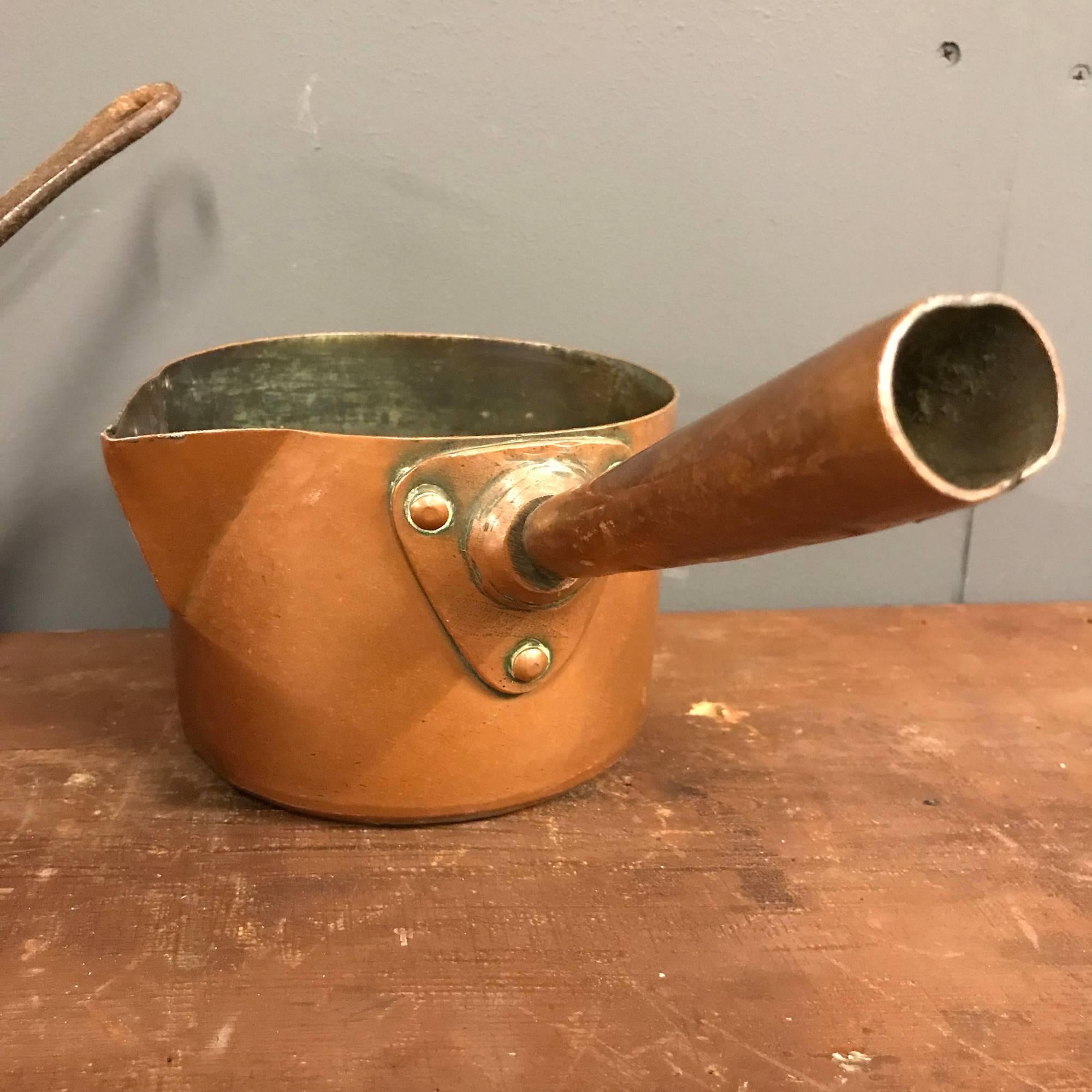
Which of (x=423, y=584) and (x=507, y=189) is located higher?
(x=507, y=189)

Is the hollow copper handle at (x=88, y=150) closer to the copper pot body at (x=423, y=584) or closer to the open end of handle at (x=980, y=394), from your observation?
the copper pot body at (x=423, y=584)

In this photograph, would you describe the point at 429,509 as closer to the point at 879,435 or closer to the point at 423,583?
the point at 423,583

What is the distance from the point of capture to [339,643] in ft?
1.50

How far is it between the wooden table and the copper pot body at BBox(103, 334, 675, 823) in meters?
0.04

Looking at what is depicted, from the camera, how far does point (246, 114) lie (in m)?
0.68

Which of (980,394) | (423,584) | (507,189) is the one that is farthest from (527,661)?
(507,189)

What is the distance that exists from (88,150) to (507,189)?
0.27m

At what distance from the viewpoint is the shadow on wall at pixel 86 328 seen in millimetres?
692

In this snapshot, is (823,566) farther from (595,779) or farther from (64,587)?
(64,587)

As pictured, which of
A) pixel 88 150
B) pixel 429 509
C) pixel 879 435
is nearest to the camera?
pixel 879 435

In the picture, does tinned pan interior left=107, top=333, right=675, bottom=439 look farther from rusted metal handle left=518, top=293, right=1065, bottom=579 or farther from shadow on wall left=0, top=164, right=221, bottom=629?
rusted metal handle left=518, top=293, right=1065, bottom=579

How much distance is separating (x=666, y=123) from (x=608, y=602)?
39cm

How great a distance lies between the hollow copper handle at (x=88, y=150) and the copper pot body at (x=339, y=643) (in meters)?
0.14

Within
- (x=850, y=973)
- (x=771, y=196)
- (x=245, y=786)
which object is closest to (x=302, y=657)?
(x=245, y=786)
